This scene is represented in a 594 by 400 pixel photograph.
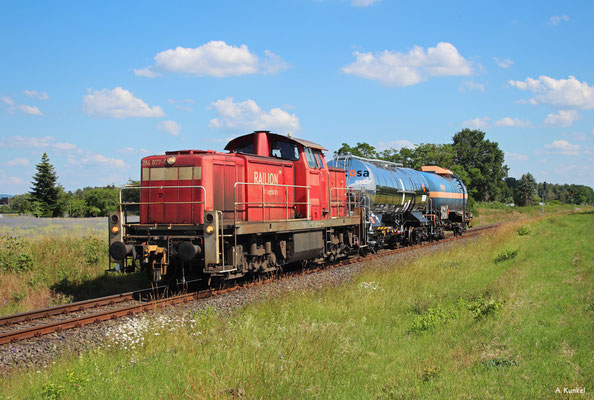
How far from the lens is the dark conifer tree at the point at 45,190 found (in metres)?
54.7

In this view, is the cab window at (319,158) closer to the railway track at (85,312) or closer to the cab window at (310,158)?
the cab window at (310,158)

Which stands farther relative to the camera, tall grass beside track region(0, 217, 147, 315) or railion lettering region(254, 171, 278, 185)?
railion lettering region(254, 171, 278, 185)

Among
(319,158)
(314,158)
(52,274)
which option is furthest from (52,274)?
(319,158)

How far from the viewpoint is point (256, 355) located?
5.54 meters

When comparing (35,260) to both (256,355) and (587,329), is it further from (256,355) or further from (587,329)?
(587,329)

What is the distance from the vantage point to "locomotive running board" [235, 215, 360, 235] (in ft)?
35.1

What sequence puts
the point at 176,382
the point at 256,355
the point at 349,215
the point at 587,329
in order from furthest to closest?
1. the point at 349,215
2. the point at 587,329
3. the point at 256,355
4. the point at 176,382

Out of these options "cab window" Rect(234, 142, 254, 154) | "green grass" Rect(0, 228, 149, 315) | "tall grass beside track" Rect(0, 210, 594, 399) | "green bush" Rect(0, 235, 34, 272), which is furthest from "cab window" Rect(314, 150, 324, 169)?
"green bush" Rect(0, 235, 34, 272)

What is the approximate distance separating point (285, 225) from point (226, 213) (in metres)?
1.57

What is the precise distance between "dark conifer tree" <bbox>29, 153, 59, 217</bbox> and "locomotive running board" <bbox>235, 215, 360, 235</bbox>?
5004 centimetres

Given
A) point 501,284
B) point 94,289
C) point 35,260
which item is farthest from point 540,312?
point 35,260

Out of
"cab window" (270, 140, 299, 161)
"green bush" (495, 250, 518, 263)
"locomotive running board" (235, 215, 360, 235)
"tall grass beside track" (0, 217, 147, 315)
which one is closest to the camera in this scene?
"locomotive running board" (235, 215, 360, 235)

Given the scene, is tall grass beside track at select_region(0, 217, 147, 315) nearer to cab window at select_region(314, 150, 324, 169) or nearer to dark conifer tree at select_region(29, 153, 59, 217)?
cab window at select_region(314, 150, 324, 169)

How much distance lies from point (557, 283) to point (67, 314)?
10.6 m
